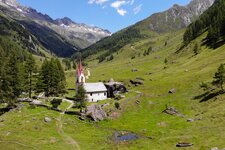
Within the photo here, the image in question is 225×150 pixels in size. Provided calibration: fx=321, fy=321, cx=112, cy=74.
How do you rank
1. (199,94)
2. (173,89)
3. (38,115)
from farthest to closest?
(173,89) → (199,94) → (38,115)

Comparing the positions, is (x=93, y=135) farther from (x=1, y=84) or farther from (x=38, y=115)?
(x=1, y=84)

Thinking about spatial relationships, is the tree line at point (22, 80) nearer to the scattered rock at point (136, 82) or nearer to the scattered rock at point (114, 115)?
the scattered rock at point (136, 82)

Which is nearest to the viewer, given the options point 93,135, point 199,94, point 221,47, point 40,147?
point 40,147

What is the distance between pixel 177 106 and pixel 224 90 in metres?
14.6

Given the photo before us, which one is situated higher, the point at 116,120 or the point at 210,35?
the point at 210,35

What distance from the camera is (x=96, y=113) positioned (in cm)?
9300

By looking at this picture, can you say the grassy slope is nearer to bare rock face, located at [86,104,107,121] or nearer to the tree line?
bare rock face, located at [86,104,107,121]

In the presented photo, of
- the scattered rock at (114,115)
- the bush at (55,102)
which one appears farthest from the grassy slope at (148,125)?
the bush at (55,102)

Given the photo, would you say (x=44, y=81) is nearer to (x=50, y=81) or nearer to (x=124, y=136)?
(x=50, y=81)

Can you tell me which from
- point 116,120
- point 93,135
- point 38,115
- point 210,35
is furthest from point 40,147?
point 210,35

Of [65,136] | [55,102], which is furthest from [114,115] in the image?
[65,136]

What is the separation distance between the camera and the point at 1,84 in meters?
104

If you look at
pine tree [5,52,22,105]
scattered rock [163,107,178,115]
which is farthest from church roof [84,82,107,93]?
scattered rock [163,107,178,115]

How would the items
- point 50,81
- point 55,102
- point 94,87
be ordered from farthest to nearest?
point 94,87, point 50,81, point 55,102
